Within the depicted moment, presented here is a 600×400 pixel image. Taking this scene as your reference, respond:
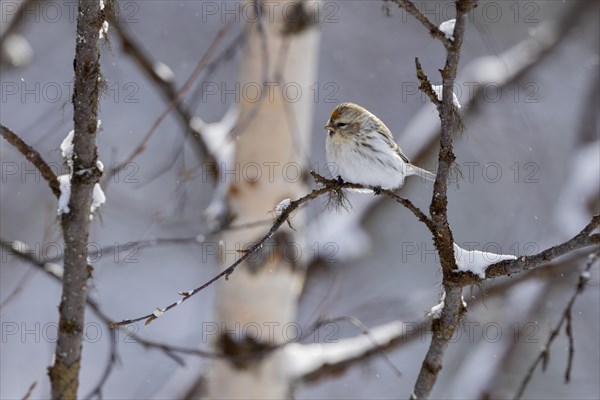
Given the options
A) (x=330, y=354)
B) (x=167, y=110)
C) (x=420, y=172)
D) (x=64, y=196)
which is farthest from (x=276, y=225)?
(x=330, y=354)

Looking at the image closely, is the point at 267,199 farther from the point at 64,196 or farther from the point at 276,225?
the point at 276,225

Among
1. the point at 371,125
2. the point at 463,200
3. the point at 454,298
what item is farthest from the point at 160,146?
the point at 454,298

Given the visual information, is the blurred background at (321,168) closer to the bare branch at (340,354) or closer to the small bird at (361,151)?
the bare branch at (340,354)

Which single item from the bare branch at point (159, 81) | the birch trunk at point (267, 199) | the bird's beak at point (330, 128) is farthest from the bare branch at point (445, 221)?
the bare branch at point (159, 81)

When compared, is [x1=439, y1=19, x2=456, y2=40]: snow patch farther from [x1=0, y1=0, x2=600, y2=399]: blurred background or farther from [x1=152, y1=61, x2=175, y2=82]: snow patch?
[x1=0, y1=0, x2=600, y2=399]: blurred background

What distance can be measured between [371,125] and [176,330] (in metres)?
6.43

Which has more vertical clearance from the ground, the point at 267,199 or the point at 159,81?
the point at 159,81

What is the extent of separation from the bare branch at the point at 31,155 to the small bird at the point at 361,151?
3.00 ft

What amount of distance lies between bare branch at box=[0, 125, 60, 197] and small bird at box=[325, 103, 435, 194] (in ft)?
3.00

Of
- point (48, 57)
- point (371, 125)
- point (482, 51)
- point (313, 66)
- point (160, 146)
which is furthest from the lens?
point (160, 146)

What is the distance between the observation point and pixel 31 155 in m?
1.49

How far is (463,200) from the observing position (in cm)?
845

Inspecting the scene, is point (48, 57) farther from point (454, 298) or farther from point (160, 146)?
point (454, 298)

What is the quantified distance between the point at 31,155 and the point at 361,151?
1.03m
